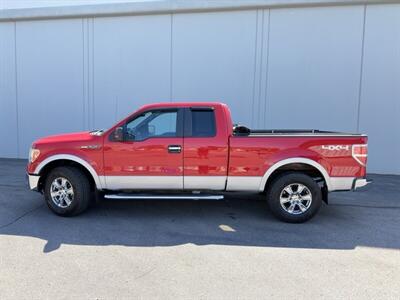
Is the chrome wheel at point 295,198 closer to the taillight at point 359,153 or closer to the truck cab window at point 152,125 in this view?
the taillight at point 359,153

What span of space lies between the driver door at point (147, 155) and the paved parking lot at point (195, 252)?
0.64 metres

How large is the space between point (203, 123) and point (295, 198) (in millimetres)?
1921

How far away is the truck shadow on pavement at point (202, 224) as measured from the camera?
4.78 metres

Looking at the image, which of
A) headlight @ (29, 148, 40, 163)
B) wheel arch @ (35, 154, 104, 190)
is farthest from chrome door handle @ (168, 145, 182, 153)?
headlight @ (29, 148, 40, 163)

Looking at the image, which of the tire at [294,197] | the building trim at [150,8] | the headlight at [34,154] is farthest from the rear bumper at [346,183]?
the building trim at [150,8]

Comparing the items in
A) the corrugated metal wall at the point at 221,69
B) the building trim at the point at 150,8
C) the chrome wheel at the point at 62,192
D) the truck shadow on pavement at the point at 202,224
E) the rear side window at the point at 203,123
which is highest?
the building trim at the point at 150,8

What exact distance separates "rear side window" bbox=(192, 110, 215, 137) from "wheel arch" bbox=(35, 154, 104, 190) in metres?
1.79

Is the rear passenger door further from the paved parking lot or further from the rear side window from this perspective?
the paved parking lot

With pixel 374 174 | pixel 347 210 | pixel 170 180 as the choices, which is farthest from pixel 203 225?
pixel 374 174

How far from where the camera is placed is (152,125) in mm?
5703

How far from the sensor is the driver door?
5.57m

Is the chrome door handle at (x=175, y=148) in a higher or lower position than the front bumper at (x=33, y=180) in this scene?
higher

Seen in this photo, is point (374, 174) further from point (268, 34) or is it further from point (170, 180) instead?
point (170, 180)

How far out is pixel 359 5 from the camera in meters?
9.74
